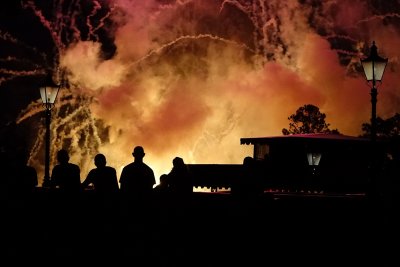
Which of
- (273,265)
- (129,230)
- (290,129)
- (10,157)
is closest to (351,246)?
(273,265)

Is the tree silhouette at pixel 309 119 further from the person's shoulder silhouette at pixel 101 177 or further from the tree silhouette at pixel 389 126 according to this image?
the person's shoulder silhouette at pixel 101 177

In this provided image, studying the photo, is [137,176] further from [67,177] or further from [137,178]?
[67,177]

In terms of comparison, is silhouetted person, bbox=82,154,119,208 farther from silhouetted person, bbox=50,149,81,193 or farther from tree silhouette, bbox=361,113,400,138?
tree silhouette, bbox=361,113,400,138

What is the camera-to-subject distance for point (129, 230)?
11008mm

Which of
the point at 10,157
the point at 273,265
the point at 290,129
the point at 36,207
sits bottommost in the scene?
the point at 273,265

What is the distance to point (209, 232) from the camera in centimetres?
1091

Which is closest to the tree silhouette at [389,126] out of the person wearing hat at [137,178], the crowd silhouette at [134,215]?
the crowd silhouette at [134,215]

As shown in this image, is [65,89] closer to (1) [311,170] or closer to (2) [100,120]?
(2) [100,120]

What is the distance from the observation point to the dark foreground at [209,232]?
10.1 m

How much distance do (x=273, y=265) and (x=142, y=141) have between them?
121 feet

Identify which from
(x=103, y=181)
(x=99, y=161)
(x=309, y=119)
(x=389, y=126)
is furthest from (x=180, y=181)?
(x=389, y=126)

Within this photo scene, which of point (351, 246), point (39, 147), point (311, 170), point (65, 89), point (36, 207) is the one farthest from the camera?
point (39, 147)

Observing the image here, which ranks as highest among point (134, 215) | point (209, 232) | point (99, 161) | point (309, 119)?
point (309, 119)

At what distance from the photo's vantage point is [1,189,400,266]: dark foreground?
10070mm
